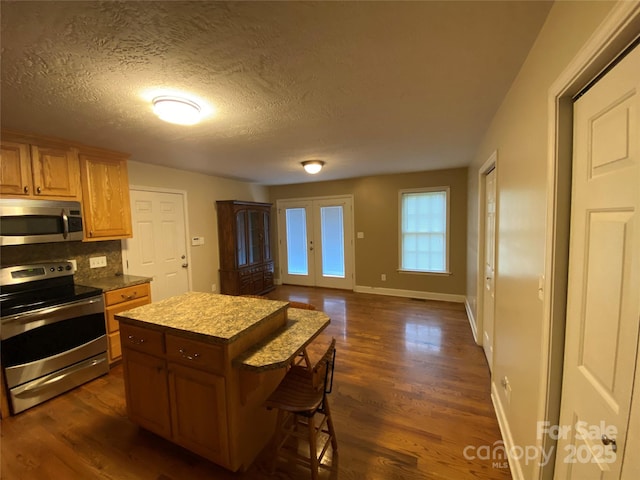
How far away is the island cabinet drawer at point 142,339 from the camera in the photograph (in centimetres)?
161

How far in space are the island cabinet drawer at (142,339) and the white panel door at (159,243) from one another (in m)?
2.02

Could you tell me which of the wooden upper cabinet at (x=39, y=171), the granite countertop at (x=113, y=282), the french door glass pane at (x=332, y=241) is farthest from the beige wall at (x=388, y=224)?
the wooden upper cabinet at (x=39, y=171)

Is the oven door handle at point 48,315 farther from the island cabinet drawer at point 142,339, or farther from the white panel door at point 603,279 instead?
the white panel door at point 603,279

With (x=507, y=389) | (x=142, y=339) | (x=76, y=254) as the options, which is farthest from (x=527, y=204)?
(x=76, y=254)

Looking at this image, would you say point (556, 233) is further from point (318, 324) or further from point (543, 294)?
point (318, 324)

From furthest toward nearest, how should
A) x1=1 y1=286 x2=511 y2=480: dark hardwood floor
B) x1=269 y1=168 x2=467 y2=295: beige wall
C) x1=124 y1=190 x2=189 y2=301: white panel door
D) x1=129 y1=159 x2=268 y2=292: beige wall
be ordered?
x1=269 y1=168 x2=467 y2=295: beige wall, x1=129 y1=159 x2=268 y2=292: beige wall, x1=124 y1=190 x2=189 y2=301: white panel door, x1=1 y1=286 x2=511 y2=480: dark hardwood floor

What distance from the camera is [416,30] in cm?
117

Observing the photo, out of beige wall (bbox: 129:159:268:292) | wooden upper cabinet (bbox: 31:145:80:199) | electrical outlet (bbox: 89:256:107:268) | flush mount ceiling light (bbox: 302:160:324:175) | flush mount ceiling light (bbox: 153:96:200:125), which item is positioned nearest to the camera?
flush mount ceiling light (bbox: 153:96:200:125)

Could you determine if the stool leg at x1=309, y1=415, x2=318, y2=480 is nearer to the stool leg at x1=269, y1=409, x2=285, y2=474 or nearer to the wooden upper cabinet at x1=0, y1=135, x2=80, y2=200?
the stool leg at x1=269, y1=409, x2=285, y2=474

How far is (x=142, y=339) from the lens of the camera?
5.47 feet

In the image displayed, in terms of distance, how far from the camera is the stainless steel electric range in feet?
6.75

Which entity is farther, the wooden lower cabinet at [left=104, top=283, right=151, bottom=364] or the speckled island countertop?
the wooden lower cabinet at [left=104, top=283, right=151, bottom=364]

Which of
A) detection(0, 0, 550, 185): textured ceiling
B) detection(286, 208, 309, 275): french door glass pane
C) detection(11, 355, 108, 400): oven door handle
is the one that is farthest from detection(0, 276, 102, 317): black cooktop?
detection(286, 208, 309, 275): french door glass pane

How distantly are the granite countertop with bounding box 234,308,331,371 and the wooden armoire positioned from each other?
3013mm
